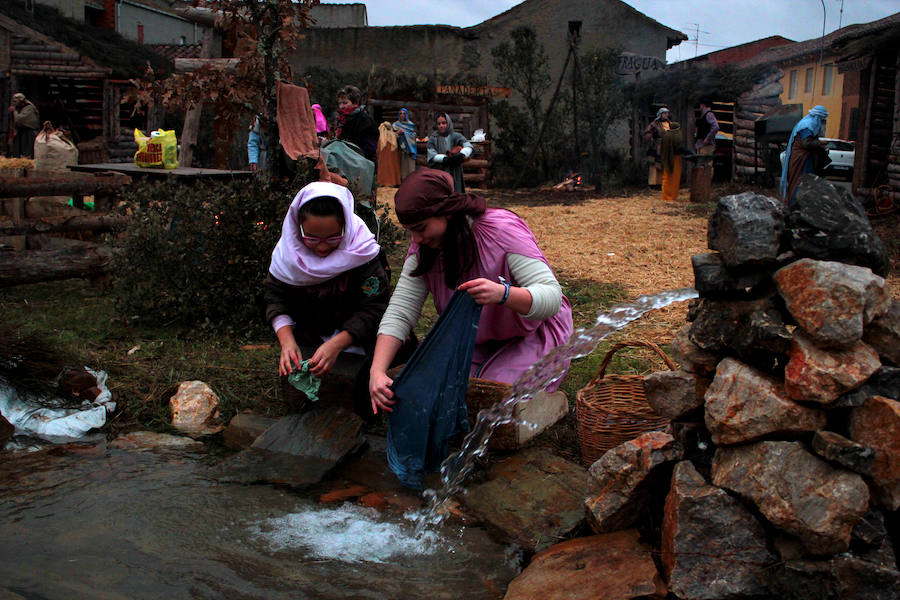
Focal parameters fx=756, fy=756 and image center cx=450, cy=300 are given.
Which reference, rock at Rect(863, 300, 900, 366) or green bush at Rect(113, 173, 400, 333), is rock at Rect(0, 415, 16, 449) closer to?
green bush at Rect(113, 173, 400, 333)

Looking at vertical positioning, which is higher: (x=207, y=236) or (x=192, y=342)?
(x=207, y=236)

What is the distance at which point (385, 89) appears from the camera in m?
19.0

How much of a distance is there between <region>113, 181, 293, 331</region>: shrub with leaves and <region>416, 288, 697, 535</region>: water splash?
2553mm

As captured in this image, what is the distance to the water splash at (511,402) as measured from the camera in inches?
131

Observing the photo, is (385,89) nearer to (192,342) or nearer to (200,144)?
(200,144)

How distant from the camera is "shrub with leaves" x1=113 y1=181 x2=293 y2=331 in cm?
560

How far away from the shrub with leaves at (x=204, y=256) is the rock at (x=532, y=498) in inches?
107

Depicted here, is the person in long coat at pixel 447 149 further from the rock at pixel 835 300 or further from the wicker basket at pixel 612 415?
the rock at pixel 835 300

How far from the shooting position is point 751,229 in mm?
2449

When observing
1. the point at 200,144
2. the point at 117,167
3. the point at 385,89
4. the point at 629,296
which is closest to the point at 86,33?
the point at 200,144

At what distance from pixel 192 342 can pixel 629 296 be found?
13.0ft

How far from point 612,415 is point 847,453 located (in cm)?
120

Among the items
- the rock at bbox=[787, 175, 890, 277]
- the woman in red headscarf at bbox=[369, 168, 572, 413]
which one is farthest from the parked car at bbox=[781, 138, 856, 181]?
the rock at bbox=[787, 175, 890, 277]

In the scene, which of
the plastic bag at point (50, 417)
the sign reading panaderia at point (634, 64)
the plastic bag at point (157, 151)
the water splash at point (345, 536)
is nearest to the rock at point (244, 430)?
the plastic bag at point (50, 417)
